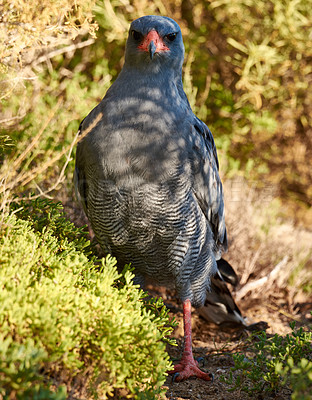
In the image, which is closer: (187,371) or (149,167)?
(149,167)

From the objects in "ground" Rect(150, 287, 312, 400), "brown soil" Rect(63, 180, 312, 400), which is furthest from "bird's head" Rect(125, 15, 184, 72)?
"ground" Rect(150, 287, 312, 400)

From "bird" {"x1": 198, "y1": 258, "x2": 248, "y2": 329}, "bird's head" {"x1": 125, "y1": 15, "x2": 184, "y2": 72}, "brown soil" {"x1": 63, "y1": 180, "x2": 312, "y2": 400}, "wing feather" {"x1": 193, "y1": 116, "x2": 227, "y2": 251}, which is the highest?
"bird's head" {"x1": 125, "y1": 15, "x2": 184, "y2": 72}

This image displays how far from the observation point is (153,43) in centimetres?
338

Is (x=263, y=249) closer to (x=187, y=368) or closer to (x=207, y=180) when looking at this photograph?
(x=207, y=180)

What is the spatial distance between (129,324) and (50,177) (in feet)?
8.53

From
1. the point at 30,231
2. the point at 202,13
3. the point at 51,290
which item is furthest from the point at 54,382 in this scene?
the point at 202,13

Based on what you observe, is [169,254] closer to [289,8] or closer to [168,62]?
[168,62]

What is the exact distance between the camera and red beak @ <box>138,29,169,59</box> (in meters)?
3.40

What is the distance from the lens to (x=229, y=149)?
7602 millimetres

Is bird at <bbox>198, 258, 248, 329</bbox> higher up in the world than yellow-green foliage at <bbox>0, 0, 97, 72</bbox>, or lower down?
lower down

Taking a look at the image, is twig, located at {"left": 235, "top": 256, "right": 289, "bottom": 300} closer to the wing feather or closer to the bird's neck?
the wing feather

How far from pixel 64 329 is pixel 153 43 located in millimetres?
2088

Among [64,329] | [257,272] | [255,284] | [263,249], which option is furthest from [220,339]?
[64,329]

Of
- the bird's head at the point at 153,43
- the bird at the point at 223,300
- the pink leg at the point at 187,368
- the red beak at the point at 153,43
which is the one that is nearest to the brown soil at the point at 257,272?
the bird at the point at 223,300
